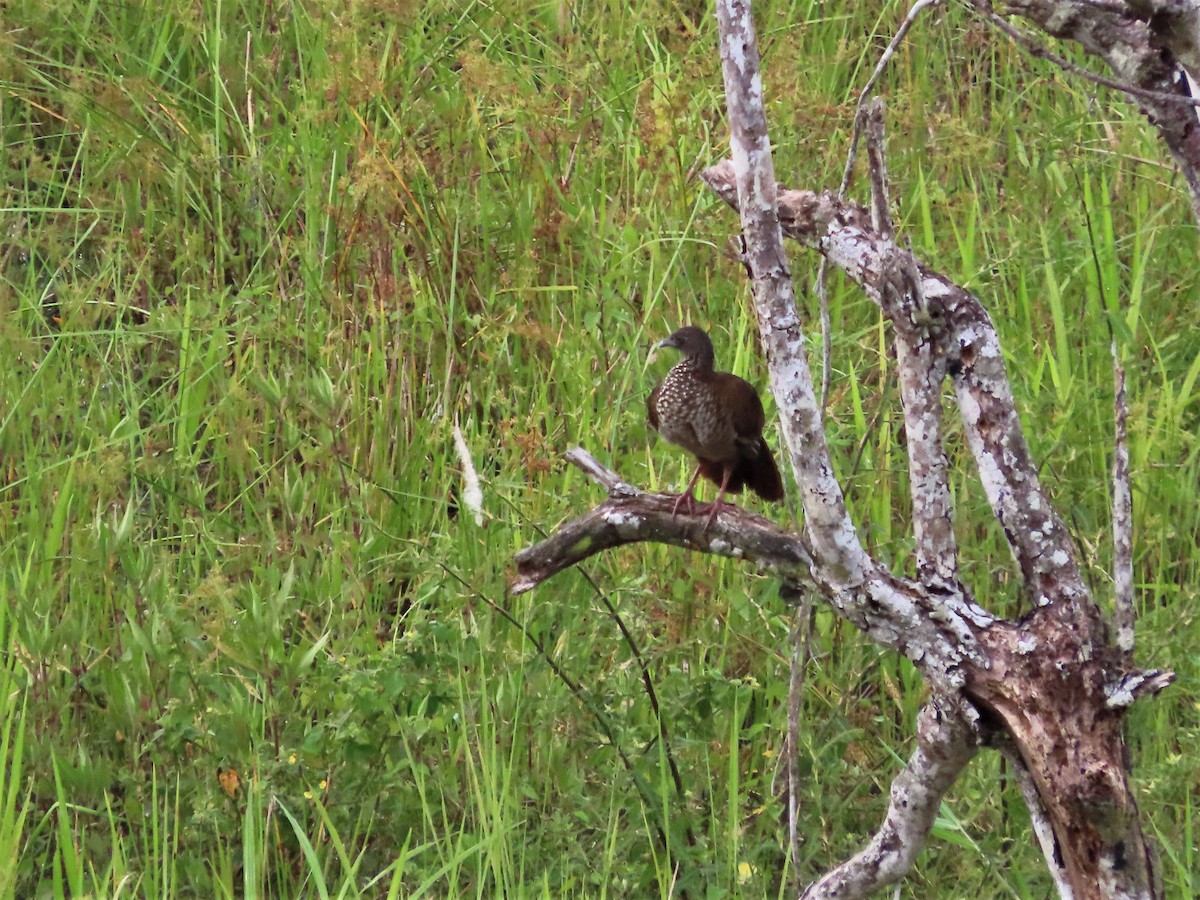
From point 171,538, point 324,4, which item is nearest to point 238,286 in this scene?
point 324,4

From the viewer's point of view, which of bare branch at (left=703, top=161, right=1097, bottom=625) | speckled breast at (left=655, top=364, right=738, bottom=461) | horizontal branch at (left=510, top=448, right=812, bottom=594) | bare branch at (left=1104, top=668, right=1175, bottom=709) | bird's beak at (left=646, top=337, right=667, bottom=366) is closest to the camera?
bare branch at (left=1104, top=668, right=1175, bottom=709)

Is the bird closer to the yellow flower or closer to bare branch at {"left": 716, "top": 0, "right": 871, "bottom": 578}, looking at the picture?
the yellow flower

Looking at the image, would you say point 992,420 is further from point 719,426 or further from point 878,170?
point 719,426

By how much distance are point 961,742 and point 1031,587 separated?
0.27 metres

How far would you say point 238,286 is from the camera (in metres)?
5.07

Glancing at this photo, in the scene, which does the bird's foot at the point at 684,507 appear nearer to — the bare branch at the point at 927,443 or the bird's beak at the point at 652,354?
the bare branch at the point at 927,443

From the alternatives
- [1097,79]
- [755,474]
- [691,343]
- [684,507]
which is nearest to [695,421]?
[755,474]

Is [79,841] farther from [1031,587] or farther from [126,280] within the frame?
[126,280]

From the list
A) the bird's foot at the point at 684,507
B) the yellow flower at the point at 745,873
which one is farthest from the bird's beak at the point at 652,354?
the yellow flower at the point at 745,873

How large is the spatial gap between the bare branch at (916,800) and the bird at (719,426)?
107 centimetres

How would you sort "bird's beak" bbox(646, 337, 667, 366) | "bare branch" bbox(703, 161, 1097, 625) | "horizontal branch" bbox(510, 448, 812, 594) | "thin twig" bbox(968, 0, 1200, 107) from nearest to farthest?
"thin twig" bbox(968, 0, 1200, 107) < "bare branch" bbox(703, 161, 1097, 625) < "horizontal branch" bbox(510, 448, 812, 594) < "bird's beak" bbox(646, 337, 667, 366)

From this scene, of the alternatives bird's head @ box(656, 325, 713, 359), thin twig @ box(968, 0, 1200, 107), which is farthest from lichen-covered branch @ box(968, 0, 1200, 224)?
bird's head @ box(656, 325, 713, 359)

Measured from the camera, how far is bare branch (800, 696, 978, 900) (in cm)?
236

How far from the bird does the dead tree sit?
1023 millimetres
